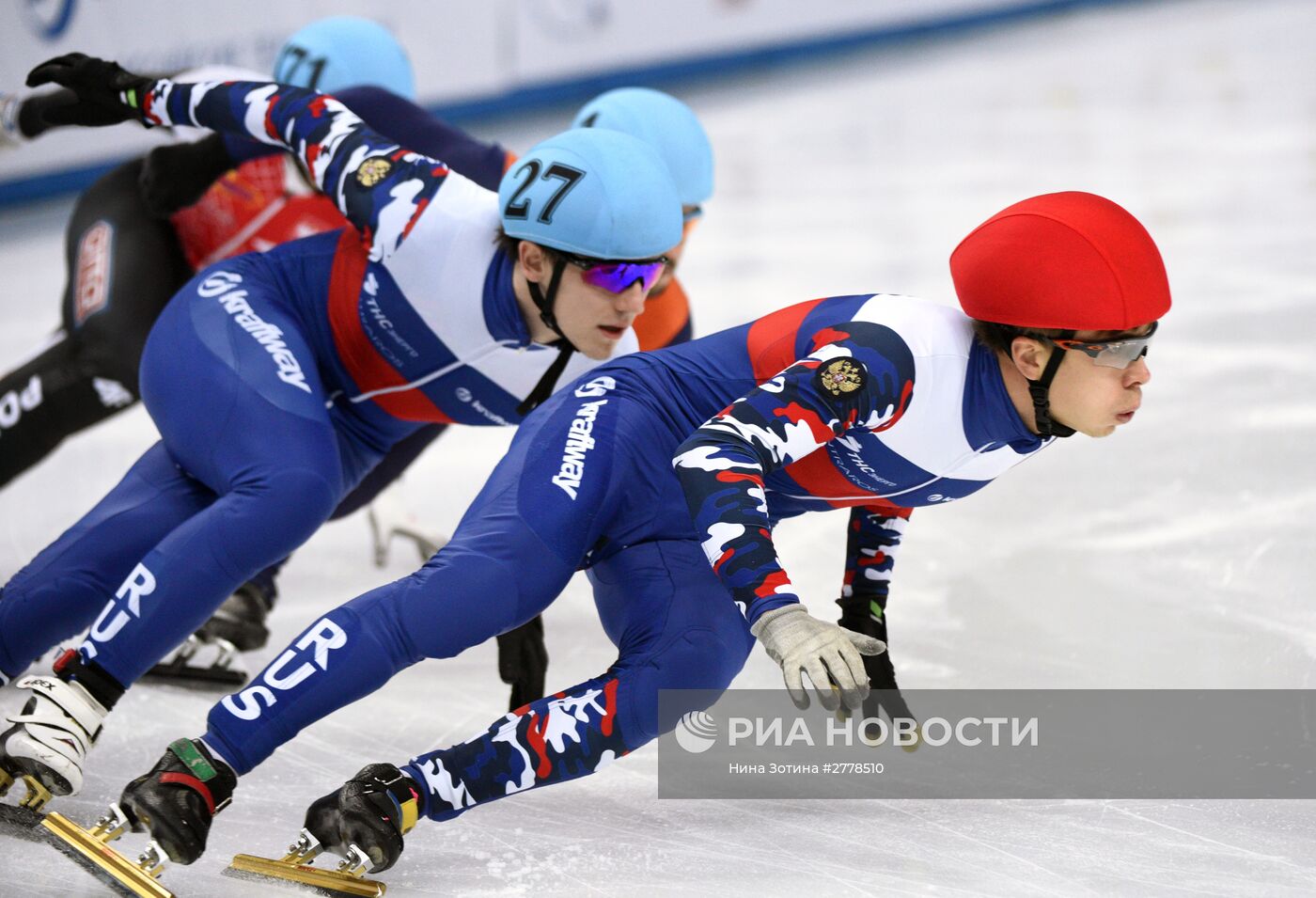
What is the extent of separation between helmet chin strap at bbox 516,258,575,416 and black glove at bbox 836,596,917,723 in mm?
684

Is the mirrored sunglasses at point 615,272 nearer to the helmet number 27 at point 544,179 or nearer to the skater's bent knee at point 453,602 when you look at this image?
the helmet number 27 at point 544,179

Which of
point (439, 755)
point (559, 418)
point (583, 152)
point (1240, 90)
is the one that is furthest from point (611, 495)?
point (1240, 90)

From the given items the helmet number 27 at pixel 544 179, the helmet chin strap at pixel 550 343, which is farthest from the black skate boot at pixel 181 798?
the helmet number 27 at pixel 544 179

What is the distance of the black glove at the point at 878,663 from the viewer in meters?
2.76

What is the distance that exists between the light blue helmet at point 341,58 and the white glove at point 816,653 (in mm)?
2283

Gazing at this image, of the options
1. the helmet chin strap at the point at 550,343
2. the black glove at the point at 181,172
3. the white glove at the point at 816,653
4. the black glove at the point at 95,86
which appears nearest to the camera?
the white glove at the point at 816,653

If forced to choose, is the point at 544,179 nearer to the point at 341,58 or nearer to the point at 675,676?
the point at 675,676

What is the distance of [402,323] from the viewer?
118 inches

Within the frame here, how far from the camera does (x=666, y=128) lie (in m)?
3.60

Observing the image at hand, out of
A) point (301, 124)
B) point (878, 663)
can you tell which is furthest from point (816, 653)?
point (301, 124)

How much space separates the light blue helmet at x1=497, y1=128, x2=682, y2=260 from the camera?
2.66 m

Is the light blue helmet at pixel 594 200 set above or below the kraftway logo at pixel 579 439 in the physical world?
above

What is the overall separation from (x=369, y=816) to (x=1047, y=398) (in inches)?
45.7

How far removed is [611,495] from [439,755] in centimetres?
47
